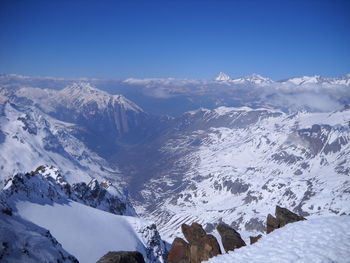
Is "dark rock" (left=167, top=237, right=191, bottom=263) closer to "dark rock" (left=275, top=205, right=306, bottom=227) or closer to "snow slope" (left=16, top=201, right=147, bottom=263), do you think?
"dark rock" (left=275, top=205, right=306, bottom=227)

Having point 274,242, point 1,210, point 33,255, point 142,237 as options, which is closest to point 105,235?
point 142,237

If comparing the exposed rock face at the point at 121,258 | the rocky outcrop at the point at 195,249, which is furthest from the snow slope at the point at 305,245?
the exposed rock face at the point at 121,258

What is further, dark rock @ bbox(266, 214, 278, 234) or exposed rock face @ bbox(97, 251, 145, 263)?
dark rock @ bbox(266, 214, 278, 234)

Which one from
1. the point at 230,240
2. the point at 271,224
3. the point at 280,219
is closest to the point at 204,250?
the point at 230,240

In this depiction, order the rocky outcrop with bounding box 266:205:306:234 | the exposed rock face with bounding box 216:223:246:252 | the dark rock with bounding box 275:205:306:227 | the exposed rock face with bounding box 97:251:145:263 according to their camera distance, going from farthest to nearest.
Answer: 1. the rocky outcrop with bounding box 266:205:306:234
2. the dark rock with bounding box 275:205:306:227
3. the exposed rock face with bounding box 216:223:246:252
4. the exposed rock face with bounding box 97:251:145:263

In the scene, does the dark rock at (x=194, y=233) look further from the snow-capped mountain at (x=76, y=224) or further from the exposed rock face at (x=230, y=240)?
the snow-capped mountain at (x=76, y=224)

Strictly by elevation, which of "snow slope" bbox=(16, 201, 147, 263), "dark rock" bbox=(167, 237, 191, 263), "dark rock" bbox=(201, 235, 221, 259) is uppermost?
"dark rock" bbox=(201, 235, 221, 259)

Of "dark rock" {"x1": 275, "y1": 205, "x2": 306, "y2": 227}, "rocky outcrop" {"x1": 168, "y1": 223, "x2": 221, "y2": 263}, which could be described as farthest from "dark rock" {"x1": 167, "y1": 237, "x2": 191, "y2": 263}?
"dark rock" {"x1": 275, "y1": 205, "x2": 306, "y2": 227}
